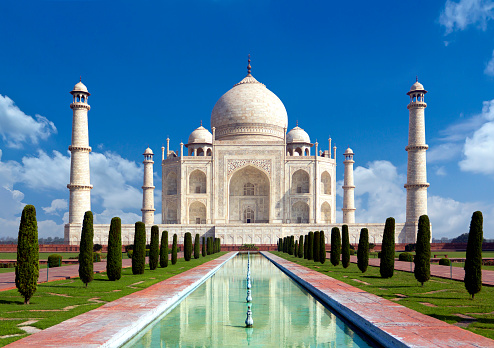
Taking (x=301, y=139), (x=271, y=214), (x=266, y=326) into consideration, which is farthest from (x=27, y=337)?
(x=301, y=139)

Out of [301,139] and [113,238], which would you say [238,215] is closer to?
[301,139]

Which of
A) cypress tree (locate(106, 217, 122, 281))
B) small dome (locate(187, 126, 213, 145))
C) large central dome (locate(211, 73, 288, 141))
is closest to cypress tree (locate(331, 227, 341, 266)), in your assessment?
cypress tree (locate(106, 217, 122, 281))

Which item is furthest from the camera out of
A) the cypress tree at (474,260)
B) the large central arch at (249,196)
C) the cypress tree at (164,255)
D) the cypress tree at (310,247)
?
the large central arch at (249,196)

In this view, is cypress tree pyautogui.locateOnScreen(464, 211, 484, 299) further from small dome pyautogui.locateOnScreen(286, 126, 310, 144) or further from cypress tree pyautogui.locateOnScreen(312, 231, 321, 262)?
small dome pyautogui.locateOnScreen(286, 126, 310, 144)

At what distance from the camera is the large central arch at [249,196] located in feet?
113

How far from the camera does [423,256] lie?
31.2 ft

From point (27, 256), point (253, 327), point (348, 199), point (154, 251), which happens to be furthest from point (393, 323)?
point (348, 199)

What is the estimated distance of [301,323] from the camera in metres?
6.48

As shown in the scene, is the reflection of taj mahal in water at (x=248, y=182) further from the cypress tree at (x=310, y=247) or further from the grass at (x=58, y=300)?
the grass at (x=58, y=300)

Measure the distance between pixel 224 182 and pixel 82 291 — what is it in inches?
971

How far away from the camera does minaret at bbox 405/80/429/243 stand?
29.1m

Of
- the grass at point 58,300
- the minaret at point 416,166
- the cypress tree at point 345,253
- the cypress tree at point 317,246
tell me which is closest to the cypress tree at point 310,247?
the cypress tree at point 317,246

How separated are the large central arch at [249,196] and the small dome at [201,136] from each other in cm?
374

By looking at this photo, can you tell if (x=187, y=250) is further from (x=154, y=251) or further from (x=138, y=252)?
(x=138, y=252)
